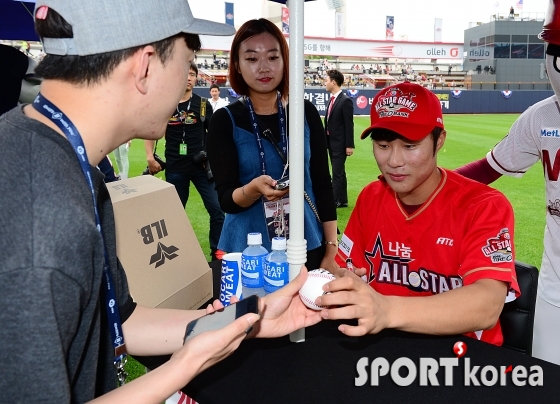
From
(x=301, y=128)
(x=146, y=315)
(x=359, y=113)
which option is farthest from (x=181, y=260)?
(x=359, y=113)

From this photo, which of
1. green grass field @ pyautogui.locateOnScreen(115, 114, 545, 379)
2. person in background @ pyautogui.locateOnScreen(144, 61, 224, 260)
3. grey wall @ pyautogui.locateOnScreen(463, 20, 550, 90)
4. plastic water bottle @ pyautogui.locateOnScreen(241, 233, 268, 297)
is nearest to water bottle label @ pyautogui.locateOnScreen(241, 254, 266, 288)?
plastic water bottle @ pyautogui.locateOnScreen(241, 233, 268, 297)

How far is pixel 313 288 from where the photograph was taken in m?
1.40

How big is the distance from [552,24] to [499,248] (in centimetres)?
91

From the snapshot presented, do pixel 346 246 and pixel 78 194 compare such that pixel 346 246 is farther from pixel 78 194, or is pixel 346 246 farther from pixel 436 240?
pixel 78 194

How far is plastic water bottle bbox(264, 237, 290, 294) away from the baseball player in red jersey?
0.77 feet

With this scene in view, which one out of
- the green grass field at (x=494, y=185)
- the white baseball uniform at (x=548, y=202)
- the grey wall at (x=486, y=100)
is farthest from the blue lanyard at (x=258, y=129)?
the grey wall at (x=486, y=100)

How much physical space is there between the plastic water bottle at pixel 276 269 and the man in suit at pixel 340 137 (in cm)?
608

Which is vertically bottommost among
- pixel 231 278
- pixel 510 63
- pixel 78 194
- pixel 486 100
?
pixel 231 278

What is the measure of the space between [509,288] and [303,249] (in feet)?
2.42

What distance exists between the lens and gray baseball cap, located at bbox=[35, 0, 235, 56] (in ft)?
2.96

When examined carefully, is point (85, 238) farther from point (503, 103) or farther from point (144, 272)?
point (503, 103)

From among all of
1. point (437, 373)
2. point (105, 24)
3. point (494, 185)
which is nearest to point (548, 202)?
point (437, 373)

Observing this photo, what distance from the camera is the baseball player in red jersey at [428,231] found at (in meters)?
1.57

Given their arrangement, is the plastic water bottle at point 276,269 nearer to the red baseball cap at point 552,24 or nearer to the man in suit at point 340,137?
the red baseball cap at point 552,24
